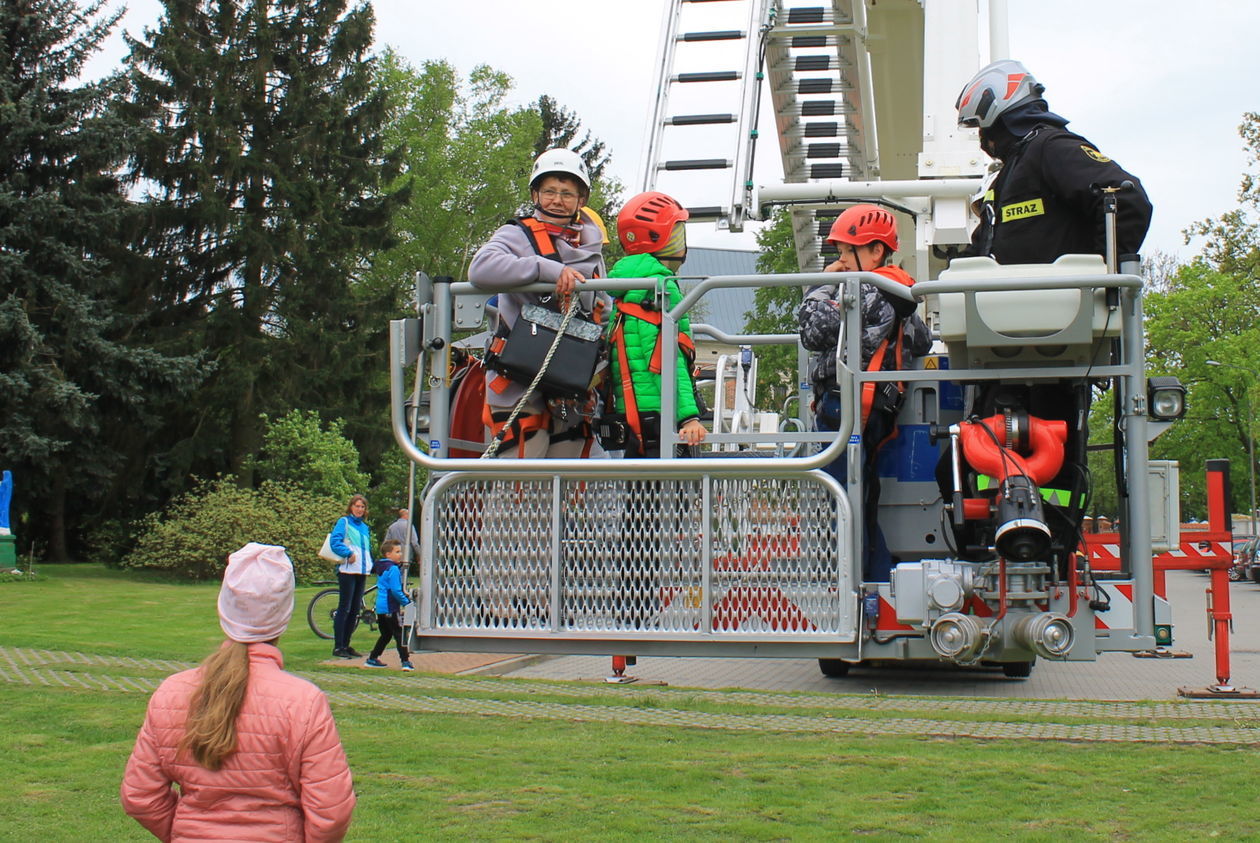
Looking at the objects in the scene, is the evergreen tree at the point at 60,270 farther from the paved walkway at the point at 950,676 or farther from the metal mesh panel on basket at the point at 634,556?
the metal mesh panel on basket at the point at 634,556

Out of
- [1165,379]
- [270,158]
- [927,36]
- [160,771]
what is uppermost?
[270,158]

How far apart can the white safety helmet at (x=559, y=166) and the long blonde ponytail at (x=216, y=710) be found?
198 cm

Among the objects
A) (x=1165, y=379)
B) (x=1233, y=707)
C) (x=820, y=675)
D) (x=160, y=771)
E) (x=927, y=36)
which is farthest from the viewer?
(x=820, y=675)

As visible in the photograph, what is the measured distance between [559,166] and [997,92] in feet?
4.89

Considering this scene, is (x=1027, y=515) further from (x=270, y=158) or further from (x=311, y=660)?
(x=270, y=158)

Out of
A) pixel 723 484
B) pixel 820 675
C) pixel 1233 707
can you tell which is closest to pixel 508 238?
pixel 723 484

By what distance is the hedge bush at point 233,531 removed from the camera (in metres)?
30.4

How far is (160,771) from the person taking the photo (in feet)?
12.4

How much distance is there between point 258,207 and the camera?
37.2m

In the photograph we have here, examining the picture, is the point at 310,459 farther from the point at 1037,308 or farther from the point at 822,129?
the point at 1037,308

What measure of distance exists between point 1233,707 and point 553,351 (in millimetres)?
9248

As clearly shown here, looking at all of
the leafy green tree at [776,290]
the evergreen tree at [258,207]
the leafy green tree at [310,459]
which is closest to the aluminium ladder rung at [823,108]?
the leafy green tree at [776,290]

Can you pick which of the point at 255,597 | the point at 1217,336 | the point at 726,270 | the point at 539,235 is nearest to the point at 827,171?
the point at 539,235

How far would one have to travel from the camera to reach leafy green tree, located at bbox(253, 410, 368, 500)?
3297cm
